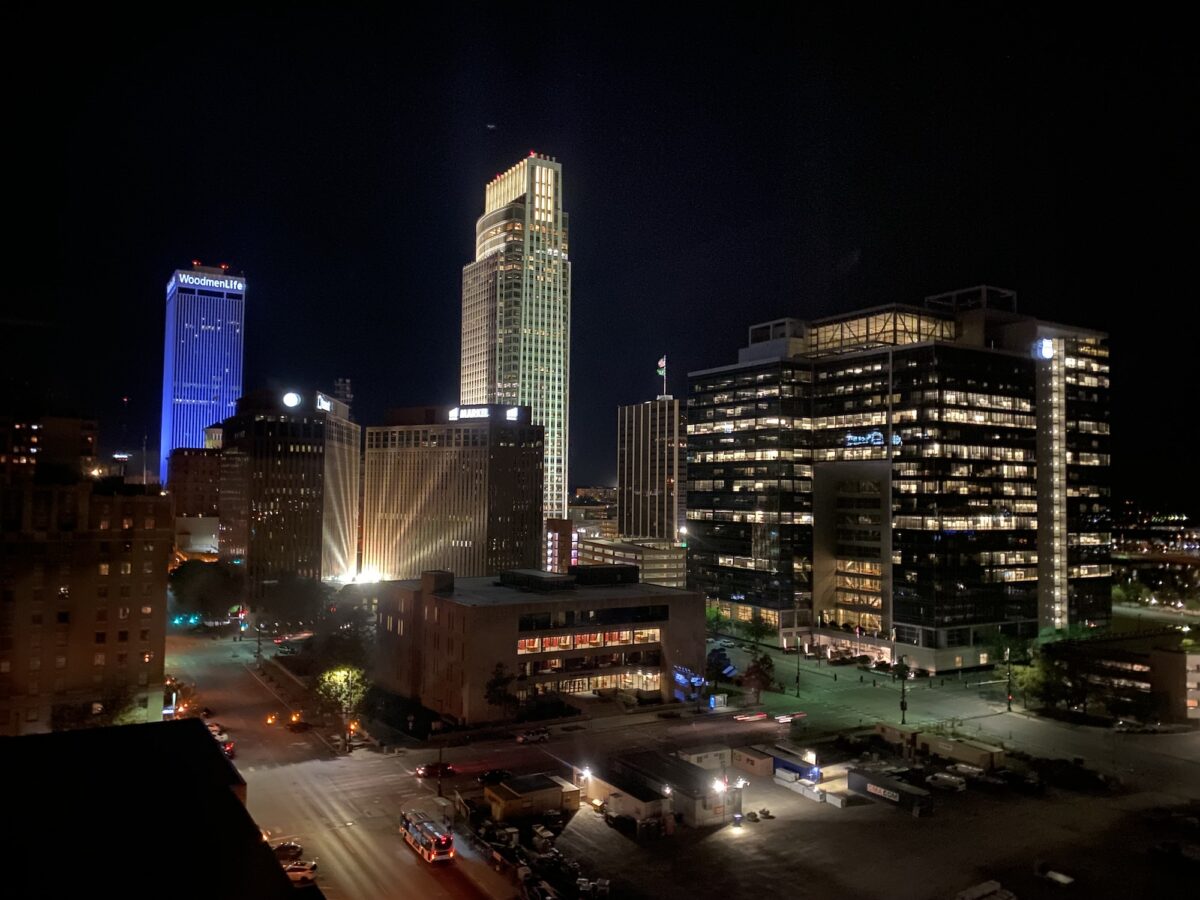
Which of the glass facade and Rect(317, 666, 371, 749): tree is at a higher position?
the glass facade

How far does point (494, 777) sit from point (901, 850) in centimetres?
2137

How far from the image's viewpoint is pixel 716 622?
4141 inches

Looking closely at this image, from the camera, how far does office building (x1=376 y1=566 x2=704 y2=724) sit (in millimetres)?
62781

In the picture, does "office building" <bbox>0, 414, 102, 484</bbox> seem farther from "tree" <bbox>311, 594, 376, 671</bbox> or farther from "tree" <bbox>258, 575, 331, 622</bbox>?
"tree" <bbox>311, 594, 376, 671</bbox>

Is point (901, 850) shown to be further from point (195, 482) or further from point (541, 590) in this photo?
point (195, 482)

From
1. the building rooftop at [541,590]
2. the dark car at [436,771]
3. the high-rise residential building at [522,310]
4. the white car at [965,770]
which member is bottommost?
the white car at [965,770]

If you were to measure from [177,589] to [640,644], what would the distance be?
7404 centimetres

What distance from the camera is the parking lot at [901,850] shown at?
36.2 m

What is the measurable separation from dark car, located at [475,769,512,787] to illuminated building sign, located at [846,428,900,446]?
2433 inches

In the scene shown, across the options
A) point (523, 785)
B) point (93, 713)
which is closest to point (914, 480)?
point (523, 785)

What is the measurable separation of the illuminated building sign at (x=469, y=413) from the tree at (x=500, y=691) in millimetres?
89712

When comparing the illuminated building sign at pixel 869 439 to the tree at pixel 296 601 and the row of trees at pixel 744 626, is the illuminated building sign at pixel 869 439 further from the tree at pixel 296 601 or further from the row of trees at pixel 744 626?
the tree at pixel 296 601

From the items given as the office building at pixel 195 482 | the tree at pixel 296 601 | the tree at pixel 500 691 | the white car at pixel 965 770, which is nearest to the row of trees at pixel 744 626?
the tree at pixel 500 691

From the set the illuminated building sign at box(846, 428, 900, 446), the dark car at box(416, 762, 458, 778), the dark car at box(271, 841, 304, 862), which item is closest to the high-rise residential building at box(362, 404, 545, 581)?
the illuminated building sign at box(846, 428, 900, 446)
